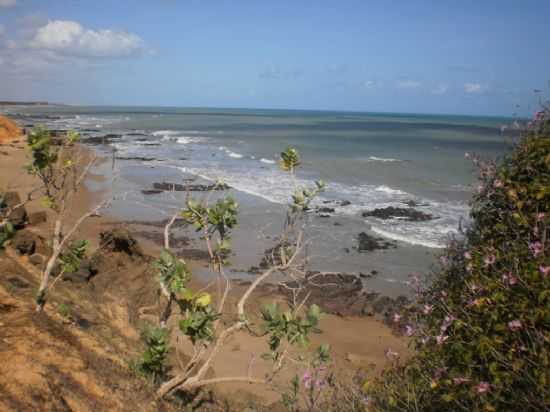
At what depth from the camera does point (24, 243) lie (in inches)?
376

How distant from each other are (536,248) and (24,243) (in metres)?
9.59

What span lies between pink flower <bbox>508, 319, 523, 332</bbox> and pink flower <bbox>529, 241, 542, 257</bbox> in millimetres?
466

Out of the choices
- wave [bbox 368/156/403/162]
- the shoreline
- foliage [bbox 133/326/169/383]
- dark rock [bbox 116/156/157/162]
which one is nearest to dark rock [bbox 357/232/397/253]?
the shoreline

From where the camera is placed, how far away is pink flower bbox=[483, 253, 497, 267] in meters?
3.29

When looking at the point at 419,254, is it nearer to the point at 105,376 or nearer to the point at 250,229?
the point at 250,229

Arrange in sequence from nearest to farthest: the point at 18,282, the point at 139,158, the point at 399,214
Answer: the point at 18,282 → the point at 399,214 → the point at 139,158

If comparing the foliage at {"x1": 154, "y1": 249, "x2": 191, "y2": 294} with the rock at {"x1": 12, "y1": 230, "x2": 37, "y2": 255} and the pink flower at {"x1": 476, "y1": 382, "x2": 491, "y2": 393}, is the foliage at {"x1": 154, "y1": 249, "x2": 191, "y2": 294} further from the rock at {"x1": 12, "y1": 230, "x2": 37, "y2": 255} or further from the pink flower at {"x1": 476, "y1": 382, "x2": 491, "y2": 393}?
the rock at {"x1": 12, "y1": 230, "x2": 37, "y2": 255}

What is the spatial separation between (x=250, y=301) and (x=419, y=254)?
6.40 meters

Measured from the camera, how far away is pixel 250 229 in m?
16.7

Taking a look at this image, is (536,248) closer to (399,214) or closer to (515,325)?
(515,325)

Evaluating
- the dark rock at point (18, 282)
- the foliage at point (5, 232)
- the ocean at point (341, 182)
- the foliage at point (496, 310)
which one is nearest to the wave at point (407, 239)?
the ocean at point (341, 182)

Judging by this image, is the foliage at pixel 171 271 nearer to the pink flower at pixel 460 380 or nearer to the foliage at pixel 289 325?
the foliage at pixel 289 325

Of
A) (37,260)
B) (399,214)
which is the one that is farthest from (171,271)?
(399,214)

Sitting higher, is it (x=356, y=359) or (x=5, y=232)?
(x=5, y=232)
